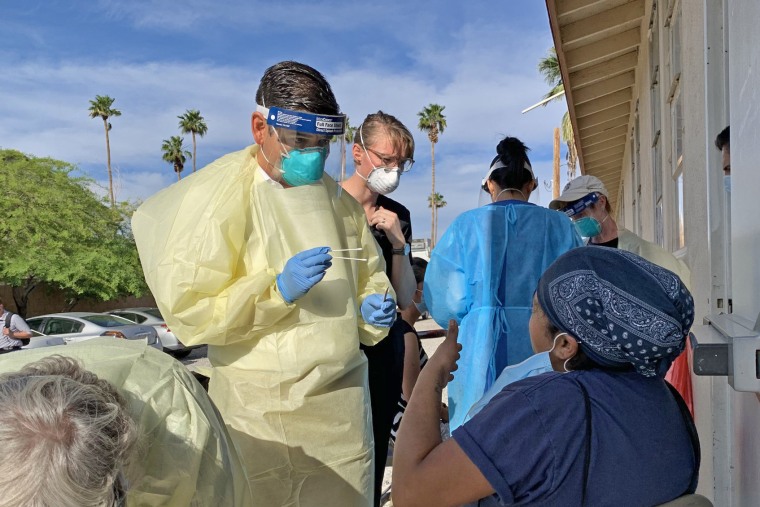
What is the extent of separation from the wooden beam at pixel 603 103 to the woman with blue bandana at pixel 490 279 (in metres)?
6.45

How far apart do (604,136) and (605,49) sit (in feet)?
11.9

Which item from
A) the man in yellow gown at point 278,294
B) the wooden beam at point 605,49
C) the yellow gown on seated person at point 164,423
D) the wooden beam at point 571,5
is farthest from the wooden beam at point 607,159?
the yellow gown on seated person at point 164,423

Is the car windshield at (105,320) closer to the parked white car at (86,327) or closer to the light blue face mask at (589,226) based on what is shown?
the parked white car at (86,327)

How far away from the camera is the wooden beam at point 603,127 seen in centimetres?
984

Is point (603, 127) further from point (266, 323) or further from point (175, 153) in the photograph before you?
point (175, 153)

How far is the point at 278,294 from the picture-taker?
6.51 ft

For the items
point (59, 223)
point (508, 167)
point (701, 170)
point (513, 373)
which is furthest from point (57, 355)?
point (59, 223)

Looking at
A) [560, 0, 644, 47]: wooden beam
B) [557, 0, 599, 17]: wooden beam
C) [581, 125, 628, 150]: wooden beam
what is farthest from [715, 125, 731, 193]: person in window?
[581, 125, 628, 150]: wooden beam

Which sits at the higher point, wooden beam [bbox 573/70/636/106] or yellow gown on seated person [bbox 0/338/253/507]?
wooden beam [bbox 573/70/636/106]

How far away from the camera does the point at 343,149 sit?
2.35 m

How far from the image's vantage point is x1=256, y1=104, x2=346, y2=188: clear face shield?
2.10m

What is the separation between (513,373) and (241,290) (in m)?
0.80

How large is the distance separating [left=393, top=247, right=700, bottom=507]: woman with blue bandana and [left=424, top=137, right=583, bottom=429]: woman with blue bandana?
4.55 ft

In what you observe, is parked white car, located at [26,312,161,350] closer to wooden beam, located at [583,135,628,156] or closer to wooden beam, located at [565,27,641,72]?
wooden beam, located at [583,135,628,156]
